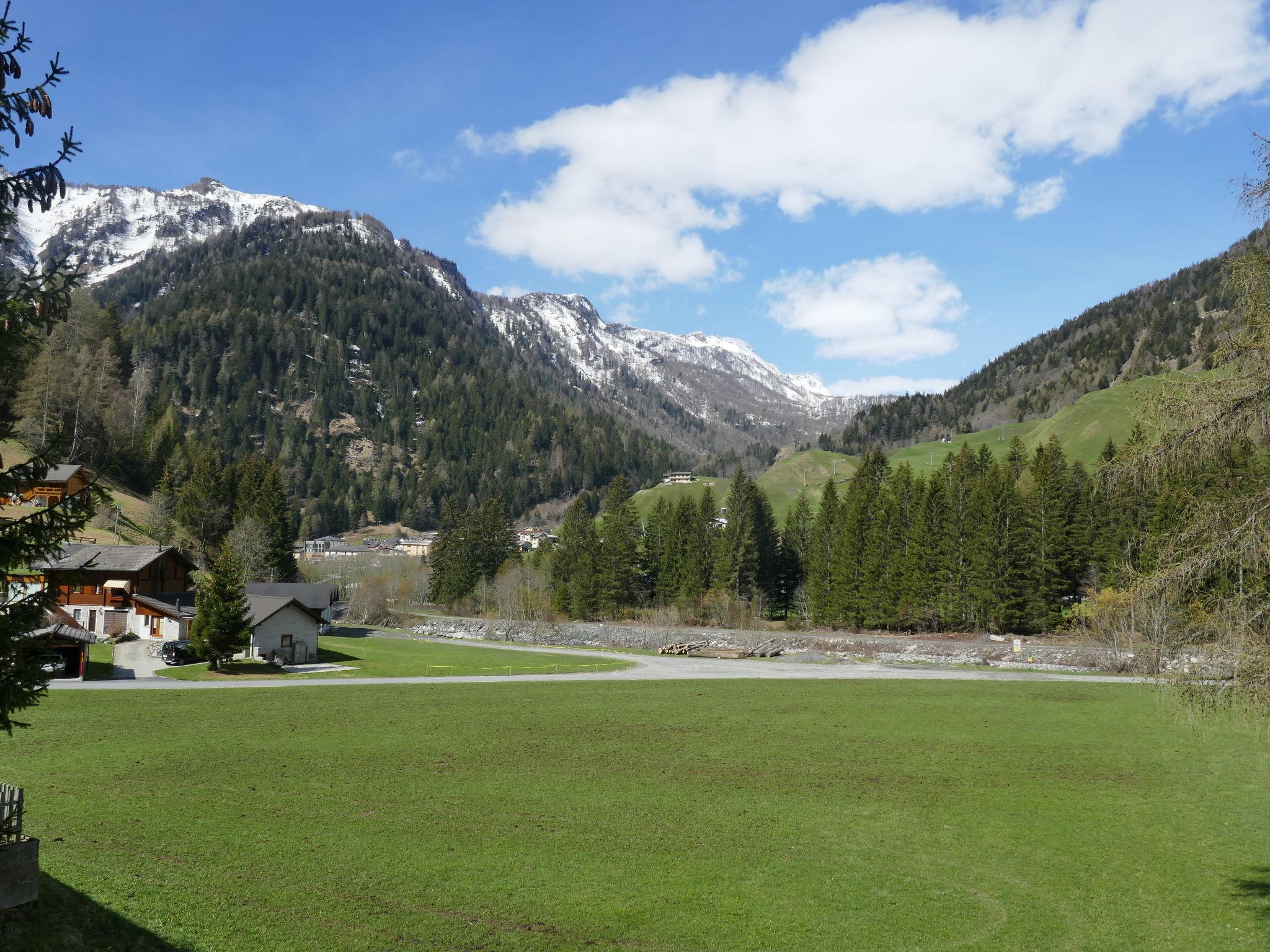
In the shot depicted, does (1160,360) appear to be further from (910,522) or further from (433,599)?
(433,599)

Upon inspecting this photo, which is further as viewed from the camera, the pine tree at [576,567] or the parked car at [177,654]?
the pine tree at [576,567]

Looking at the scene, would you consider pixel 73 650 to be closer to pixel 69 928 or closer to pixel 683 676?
pixel 683 676

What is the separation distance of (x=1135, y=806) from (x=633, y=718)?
63.5ft

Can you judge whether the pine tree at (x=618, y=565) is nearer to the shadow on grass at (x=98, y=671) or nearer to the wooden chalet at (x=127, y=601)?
the wooden chalet at (x=127, y=601)

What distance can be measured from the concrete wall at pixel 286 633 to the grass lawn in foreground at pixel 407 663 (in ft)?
6.26

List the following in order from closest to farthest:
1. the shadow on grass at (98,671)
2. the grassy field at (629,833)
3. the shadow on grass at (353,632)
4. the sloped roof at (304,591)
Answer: the grassy field at (629,833), the shadow on grass at (98,671), the sloped roof at (304,591), the shadow on grass at (353,632)

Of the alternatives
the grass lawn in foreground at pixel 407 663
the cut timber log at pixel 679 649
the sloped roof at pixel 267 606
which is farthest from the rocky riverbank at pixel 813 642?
the sloped roof at pixel 267 606

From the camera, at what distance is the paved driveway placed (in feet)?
148

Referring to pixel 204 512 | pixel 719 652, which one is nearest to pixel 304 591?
pixel 204 512

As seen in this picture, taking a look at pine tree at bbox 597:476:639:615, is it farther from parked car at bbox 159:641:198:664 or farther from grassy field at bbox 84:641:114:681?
grassy field at bbox 84:641:114:681

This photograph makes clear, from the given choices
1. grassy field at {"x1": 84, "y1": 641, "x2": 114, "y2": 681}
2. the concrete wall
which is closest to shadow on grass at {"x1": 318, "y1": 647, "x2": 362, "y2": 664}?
the concrete wall

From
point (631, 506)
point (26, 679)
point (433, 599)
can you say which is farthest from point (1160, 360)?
point (26, 679)

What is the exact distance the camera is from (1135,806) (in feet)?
72.1

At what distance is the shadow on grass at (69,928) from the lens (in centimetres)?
1122
